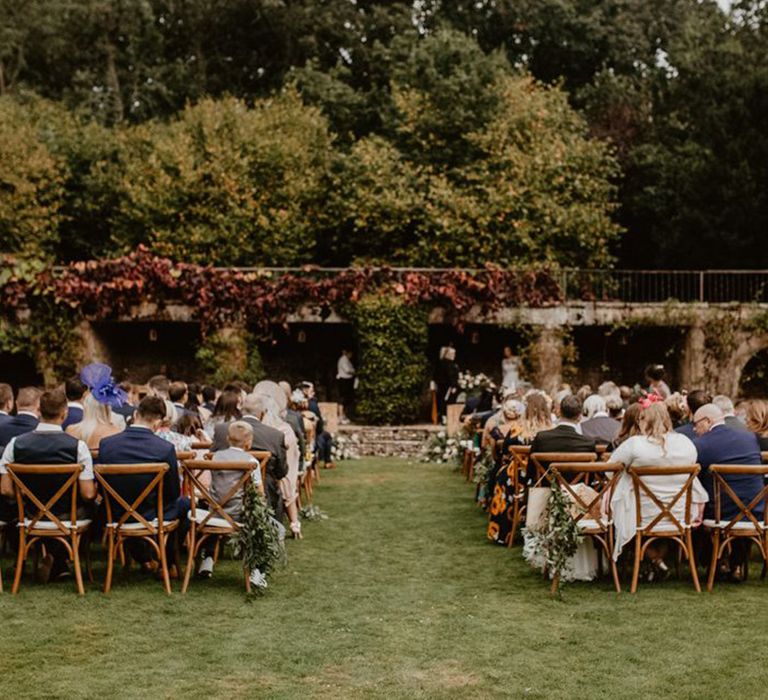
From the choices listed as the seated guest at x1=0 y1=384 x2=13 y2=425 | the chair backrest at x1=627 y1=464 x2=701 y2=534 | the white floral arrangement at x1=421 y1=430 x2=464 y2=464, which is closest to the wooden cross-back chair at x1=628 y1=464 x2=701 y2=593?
the chair backrest at x1=627 y1=464 x2=701 y2=534

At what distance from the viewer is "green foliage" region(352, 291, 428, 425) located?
22906mm

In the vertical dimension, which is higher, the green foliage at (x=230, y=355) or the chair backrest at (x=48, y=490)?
the green foliage at (x=230, y=355)

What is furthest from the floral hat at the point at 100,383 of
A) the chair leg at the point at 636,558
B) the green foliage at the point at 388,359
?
the green foliage at the point at 388,359

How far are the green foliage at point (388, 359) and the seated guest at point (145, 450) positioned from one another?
14.9 meters

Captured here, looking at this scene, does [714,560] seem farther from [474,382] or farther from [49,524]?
[474,382]

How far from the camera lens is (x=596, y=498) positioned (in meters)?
8.08

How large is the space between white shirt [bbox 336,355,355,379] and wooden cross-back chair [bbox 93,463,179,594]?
15957 millimetres

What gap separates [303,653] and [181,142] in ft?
75.0

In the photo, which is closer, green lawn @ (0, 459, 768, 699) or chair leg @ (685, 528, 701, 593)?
green lawn @ (0, 459, 768, 699)

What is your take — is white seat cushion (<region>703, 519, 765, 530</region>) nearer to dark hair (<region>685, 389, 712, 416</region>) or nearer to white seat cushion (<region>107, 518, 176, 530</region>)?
dark hair (<region>685, 389, 712, 416</region>)

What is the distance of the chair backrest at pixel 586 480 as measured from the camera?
7.85 meters

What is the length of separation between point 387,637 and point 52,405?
3.11m

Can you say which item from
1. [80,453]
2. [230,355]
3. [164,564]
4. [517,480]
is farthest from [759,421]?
Result: [230,355]

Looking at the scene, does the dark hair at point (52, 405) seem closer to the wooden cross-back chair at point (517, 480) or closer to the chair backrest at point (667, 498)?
the wooden cross-back chair at point (517, 480)
